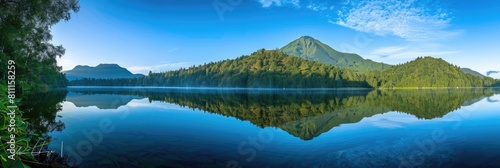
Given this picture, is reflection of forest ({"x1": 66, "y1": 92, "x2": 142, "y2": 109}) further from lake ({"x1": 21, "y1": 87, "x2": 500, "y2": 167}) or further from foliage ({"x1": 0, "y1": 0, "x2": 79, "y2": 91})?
lake ({"x1": 21, "y1": 87, "x2": 500, "y2": 167})

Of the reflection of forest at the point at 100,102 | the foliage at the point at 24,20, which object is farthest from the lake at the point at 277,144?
the reflection of forest at the point at 100,102

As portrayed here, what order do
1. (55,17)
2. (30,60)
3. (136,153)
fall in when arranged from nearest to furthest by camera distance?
(136,153) → (55,17) → (30,60)

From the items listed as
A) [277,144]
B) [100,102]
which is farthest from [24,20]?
[100,102]

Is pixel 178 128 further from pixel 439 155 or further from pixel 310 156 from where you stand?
pixel 439 155

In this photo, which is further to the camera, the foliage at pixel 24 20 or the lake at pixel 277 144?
the foliage at pixel 24 20

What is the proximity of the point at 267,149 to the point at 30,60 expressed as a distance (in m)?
45.2

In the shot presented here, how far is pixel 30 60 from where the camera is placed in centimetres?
4372

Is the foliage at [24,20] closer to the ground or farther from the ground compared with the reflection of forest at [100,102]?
farther from the ground

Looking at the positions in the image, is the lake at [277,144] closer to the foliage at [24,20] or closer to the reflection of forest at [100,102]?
the foliage at [24,20]

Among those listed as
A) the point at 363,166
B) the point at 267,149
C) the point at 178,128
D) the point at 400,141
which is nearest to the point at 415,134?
the point at 400,141

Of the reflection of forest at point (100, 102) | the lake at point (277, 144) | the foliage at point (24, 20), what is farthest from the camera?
the reflection of forest at point (100, 102)

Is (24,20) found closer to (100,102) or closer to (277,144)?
(277,144)

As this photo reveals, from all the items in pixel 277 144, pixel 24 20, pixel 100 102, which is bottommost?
pixel 277 144

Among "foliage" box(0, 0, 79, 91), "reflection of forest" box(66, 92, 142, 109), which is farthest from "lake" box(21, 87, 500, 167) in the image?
"reflection of forest" box(66, 92, 142, 109)
